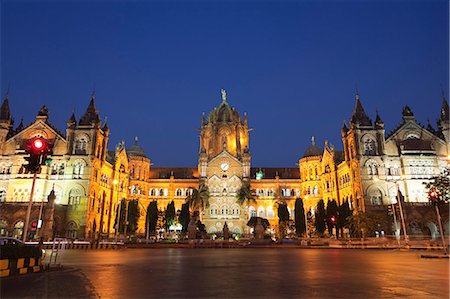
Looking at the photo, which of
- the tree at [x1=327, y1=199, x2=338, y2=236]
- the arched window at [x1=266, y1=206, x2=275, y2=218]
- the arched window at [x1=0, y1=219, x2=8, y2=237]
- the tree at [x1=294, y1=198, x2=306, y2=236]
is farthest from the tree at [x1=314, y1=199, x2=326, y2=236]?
the arched window at [x1=0, y1=219, x2=8, y2=237]

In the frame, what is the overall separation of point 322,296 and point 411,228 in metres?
53.7

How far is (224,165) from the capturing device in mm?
73500

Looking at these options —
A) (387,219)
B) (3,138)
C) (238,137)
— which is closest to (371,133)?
(387,219)

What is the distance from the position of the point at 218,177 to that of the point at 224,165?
11.2 ft

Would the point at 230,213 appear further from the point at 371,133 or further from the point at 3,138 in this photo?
the point at 3,138

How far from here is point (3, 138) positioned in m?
60.6

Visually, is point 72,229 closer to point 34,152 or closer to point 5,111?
point 5,111

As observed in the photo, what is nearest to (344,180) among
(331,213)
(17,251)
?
(331,213)

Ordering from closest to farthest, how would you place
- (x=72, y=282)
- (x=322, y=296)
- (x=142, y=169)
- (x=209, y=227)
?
(x=322, y=296), (x=72, y=282), (x=209, y=227), (x=142, y=169)

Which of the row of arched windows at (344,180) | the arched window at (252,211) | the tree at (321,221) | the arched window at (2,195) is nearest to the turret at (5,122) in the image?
the arched window at (2,195)

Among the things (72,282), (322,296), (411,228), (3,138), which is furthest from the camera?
(3,138)

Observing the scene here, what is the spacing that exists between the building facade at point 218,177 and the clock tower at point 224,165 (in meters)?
0.23

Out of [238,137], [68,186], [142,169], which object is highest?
[238,137]

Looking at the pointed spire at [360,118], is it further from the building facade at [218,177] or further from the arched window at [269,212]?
the arched window at [269,212]
